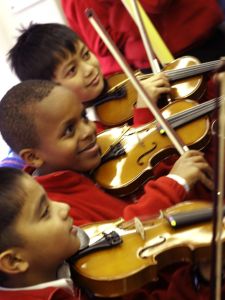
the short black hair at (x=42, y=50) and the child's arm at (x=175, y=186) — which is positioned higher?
the short black hair at (x=42, y=50)

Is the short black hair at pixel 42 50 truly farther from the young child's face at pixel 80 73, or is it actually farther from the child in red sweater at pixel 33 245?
the child in red sweater at pixel 33 245

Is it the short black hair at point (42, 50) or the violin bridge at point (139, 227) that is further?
the short black hair at point (42, 50)

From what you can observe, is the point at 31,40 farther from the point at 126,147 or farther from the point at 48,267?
the point at 48,267

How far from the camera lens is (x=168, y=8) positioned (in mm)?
1300

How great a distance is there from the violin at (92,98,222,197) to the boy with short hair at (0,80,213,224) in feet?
0.12

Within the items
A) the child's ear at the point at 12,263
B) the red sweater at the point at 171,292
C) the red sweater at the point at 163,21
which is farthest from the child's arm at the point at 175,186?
the red sweater at the point at 163,21

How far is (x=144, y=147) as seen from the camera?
97 cm

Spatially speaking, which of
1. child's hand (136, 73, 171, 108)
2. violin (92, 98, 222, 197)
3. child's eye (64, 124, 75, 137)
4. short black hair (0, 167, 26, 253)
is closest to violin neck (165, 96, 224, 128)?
violin (92, 98, 222, 197)

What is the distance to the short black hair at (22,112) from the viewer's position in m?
0.86

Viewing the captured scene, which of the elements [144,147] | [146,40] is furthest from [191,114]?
[146,40]

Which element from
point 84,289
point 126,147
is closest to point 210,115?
point 126,147

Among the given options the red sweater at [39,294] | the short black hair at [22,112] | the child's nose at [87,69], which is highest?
the short black hair at [22,112]

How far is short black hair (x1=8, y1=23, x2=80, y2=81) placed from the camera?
108 cm

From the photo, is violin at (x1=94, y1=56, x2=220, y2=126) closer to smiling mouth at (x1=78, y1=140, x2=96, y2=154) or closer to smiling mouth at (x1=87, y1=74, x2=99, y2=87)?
smiling mouth at (x1=87, y1=74, x2=99, y2=87)
